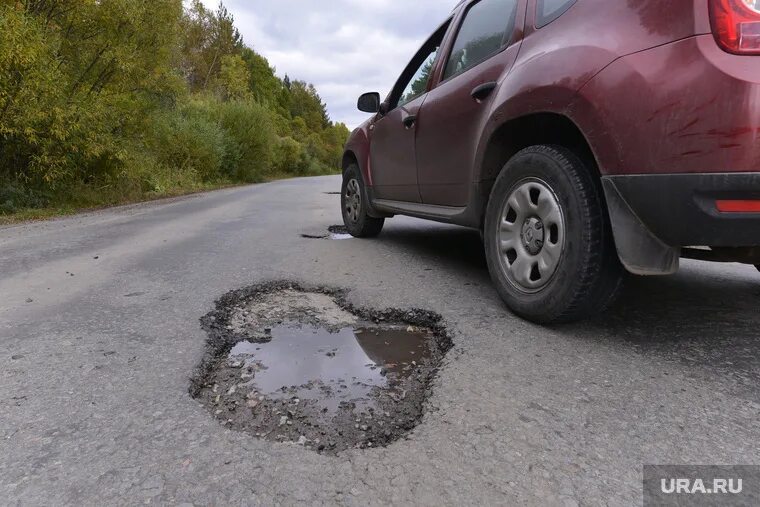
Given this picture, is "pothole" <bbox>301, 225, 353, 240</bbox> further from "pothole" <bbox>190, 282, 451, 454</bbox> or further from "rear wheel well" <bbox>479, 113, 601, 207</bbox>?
"rear wheel well" <bbox>479, 113, 601, 207</bbox>

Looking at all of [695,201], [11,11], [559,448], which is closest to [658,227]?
[695,201]

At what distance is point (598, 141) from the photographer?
194 cm

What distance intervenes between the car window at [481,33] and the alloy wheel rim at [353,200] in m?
2.06

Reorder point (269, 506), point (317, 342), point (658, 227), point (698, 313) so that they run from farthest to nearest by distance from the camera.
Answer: point (698, 313), point (317, 342), point (658, 227), point (269, 506)

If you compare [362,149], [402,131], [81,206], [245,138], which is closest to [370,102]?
[362,149]

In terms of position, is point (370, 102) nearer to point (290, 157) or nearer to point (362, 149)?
point (362, 149)

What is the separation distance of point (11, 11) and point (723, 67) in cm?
993

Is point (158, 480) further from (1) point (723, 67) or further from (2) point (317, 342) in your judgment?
(1) point (723, 67)

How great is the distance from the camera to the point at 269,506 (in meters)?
1.17

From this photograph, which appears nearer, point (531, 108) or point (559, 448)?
point (559, 448)

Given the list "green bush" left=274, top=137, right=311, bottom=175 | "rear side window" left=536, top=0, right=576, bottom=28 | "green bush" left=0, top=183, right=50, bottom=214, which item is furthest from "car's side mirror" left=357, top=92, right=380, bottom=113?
"green bush" left=274, top=137, right=311, bottom=175

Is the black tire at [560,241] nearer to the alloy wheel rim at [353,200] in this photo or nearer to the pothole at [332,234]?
the alloy wheel rim at [353,200]

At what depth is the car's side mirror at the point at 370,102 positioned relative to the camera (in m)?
4.71

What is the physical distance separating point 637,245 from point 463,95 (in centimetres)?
155
